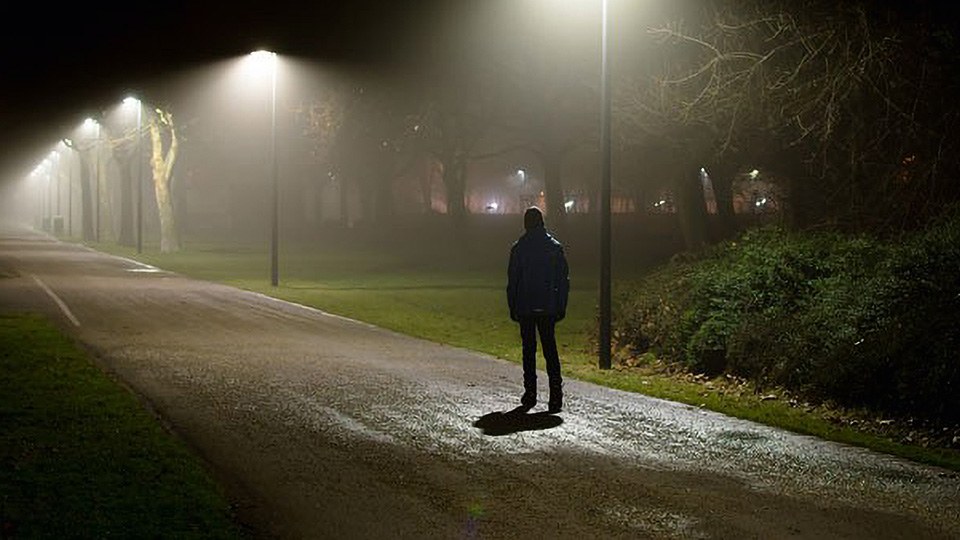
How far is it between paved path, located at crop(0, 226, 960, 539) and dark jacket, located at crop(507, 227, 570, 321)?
1.00 meters

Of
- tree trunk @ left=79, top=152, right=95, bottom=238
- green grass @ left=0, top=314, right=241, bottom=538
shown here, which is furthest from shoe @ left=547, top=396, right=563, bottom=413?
tree trunk @ left=79, top=152, right=95, bottom=238

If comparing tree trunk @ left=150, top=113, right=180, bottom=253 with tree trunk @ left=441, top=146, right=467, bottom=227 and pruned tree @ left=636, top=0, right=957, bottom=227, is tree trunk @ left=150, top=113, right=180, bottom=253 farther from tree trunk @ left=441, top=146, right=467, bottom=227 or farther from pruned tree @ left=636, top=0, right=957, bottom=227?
pruned tree @ left=636, top=0, right=957, bottom=227

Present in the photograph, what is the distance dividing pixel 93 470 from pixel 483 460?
9.02ft

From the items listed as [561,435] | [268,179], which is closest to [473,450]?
[561,435]

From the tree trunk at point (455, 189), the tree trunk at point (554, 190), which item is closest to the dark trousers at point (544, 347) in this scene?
the tree trunk at point (554, 190)

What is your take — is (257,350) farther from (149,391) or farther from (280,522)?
(280,522)

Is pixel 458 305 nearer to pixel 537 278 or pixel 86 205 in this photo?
pixel 537 278

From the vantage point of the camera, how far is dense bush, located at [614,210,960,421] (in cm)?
1040

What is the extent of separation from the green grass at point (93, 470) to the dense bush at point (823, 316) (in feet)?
20.4

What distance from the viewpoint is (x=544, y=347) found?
1127 centimetres

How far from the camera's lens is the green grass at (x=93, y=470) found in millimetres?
6461

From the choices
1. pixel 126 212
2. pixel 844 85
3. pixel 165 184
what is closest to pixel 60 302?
pixel 844 85

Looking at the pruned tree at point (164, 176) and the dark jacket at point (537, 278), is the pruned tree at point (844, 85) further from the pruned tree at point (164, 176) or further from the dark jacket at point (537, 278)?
the pruned tree at point (164, 176)

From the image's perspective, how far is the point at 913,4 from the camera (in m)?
16.0
